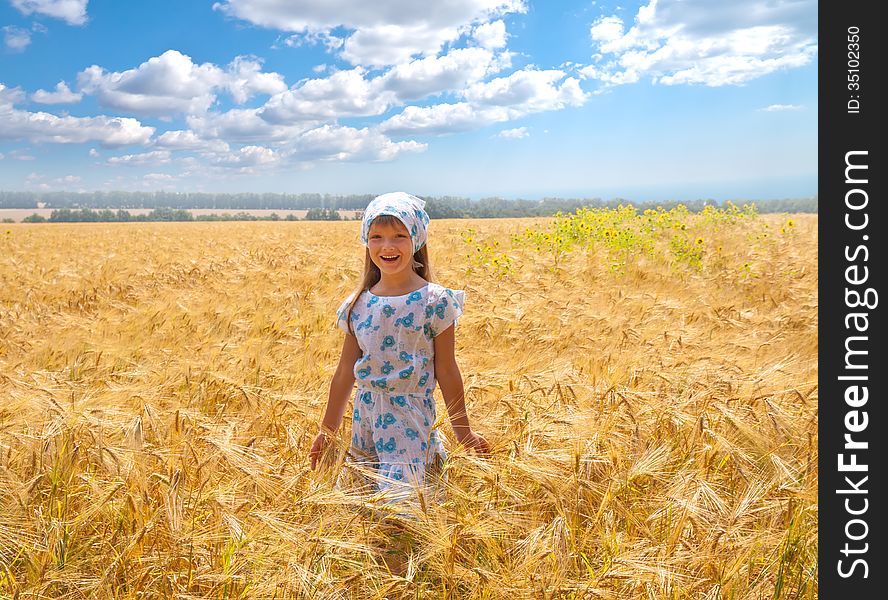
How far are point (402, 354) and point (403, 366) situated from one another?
45 millimetres

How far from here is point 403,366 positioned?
7.41 ft

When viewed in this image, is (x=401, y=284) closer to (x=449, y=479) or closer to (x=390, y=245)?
(x=390, y=245)

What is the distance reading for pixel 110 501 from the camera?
6.04 feet

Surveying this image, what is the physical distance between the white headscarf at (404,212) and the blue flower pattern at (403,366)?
0.20 meters

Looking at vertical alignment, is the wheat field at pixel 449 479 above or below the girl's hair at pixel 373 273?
below

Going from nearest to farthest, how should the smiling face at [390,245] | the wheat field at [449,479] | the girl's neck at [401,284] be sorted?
the wheat field at [449,479] < the smiling face at [390,245] < the girl's neck at [401,284]

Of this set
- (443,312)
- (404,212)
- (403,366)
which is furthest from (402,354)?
(404,212)

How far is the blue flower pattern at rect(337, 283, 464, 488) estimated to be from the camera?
87.8 inches

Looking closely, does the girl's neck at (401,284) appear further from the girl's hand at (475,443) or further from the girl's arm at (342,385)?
the girl's hand at (475,443)

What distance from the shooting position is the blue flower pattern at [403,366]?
2.23 meters

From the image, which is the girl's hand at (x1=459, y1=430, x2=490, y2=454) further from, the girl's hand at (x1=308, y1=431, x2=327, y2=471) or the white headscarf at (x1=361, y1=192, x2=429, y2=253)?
the white headscarf at (x1=361, y1=192, x2=429, y2=253)

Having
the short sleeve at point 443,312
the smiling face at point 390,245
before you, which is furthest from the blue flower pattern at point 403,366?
the smiling face at point 390,245
